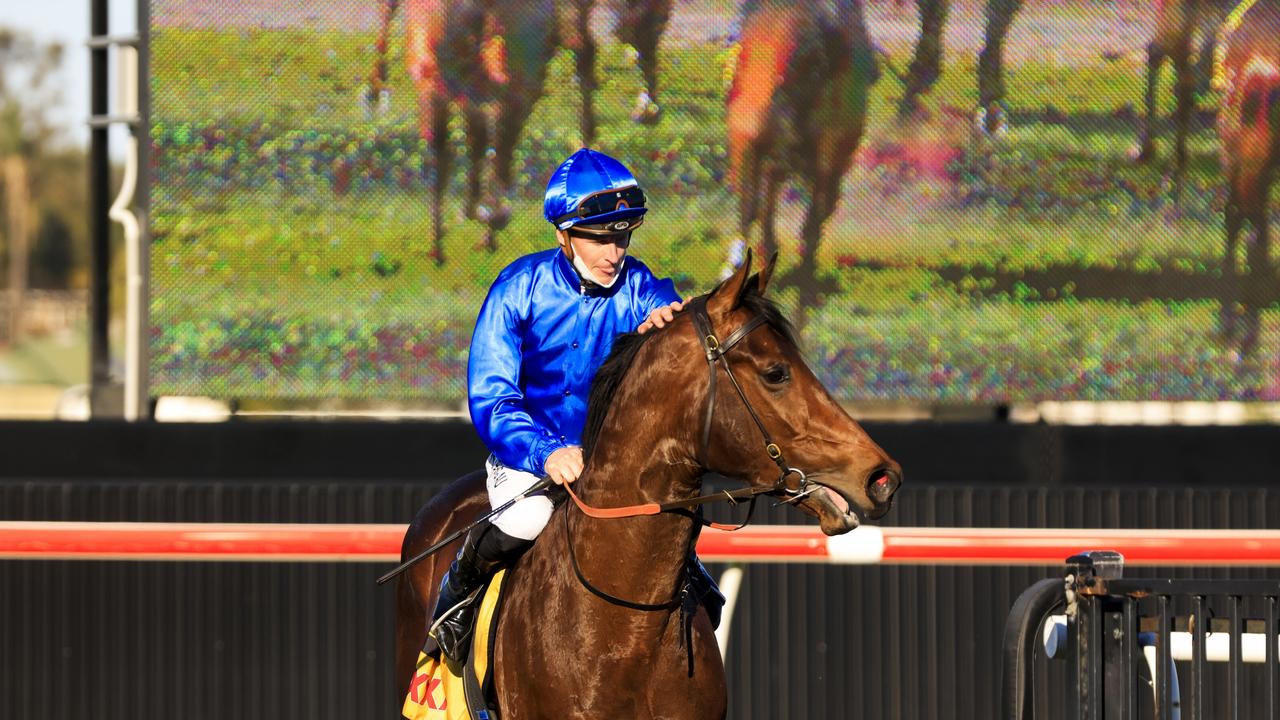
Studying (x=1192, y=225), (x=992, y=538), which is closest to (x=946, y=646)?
A: (x=992, y=538)

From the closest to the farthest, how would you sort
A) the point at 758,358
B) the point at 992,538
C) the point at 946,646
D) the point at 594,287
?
1. the point at 758,358
2. the point at 594,287
3. the point at 992,538
4. the point at 946,646

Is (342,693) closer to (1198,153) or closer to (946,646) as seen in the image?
(946,646)

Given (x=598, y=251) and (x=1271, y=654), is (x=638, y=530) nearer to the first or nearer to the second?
(x=598, y=251)

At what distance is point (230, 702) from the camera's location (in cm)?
624

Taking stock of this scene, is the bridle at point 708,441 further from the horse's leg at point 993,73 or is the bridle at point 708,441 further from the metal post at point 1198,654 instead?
the horse's leg at point 993,73

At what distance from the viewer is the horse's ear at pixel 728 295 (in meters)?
3.59

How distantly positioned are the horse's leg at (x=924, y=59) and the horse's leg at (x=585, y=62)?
125cm

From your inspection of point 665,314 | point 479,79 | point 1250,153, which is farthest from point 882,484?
point 1250,153

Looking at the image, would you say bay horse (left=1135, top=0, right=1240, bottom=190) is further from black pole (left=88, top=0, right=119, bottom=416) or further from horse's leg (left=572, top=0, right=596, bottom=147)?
black pole (left=88, top=0, right=119, bottom=416)

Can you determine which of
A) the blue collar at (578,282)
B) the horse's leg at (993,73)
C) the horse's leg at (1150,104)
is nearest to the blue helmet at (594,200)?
the blue collar at (578,282)

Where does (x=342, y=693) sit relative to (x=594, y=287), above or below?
below

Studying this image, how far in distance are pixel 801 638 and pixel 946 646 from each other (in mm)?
557

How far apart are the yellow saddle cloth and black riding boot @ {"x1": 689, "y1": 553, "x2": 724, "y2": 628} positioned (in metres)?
0.48

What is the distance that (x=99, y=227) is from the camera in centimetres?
664
